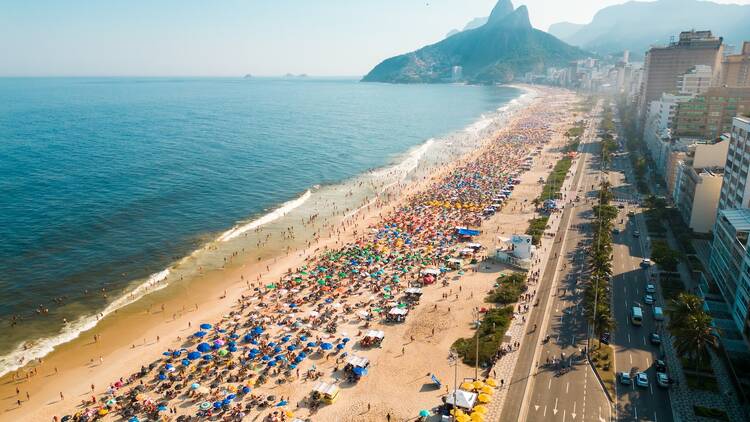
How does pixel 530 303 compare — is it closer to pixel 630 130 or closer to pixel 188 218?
pixel 188 218

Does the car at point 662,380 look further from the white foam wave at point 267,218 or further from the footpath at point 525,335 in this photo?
the white foam wave at point 267,218

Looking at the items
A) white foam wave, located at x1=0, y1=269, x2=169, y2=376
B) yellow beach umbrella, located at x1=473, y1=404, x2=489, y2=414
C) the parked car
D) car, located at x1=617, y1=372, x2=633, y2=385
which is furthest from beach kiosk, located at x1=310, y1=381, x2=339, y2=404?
white foam wave, located at x1=0, y1=269, x2=169, y2=376

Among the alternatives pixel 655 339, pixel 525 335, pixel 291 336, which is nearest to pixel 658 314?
pixel 655 339

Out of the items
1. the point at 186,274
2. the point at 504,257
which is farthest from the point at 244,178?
the point at 504,257

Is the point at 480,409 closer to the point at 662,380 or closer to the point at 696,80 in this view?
the point at 662,380

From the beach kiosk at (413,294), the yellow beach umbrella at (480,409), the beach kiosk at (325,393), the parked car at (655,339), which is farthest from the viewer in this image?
the beach kiosk at (413,294)

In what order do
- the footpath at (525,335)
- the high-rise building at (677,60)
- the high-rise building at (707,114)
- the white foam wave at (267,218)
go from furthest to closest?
the high-rise building at (677,60) → the high-rise building at (707,114) → the white foam wave at (267,218) → the footpath at (525,335)

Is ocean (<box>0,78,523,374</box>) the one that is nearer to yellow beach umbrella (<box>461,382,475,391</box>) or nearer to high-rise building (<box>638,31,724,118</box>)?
yellow beach umbrella (<box>461,382,475,391</box>)

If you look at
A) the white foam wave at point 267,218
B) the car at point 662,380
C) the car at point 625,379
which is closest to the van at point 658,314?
the car at point 662,380
